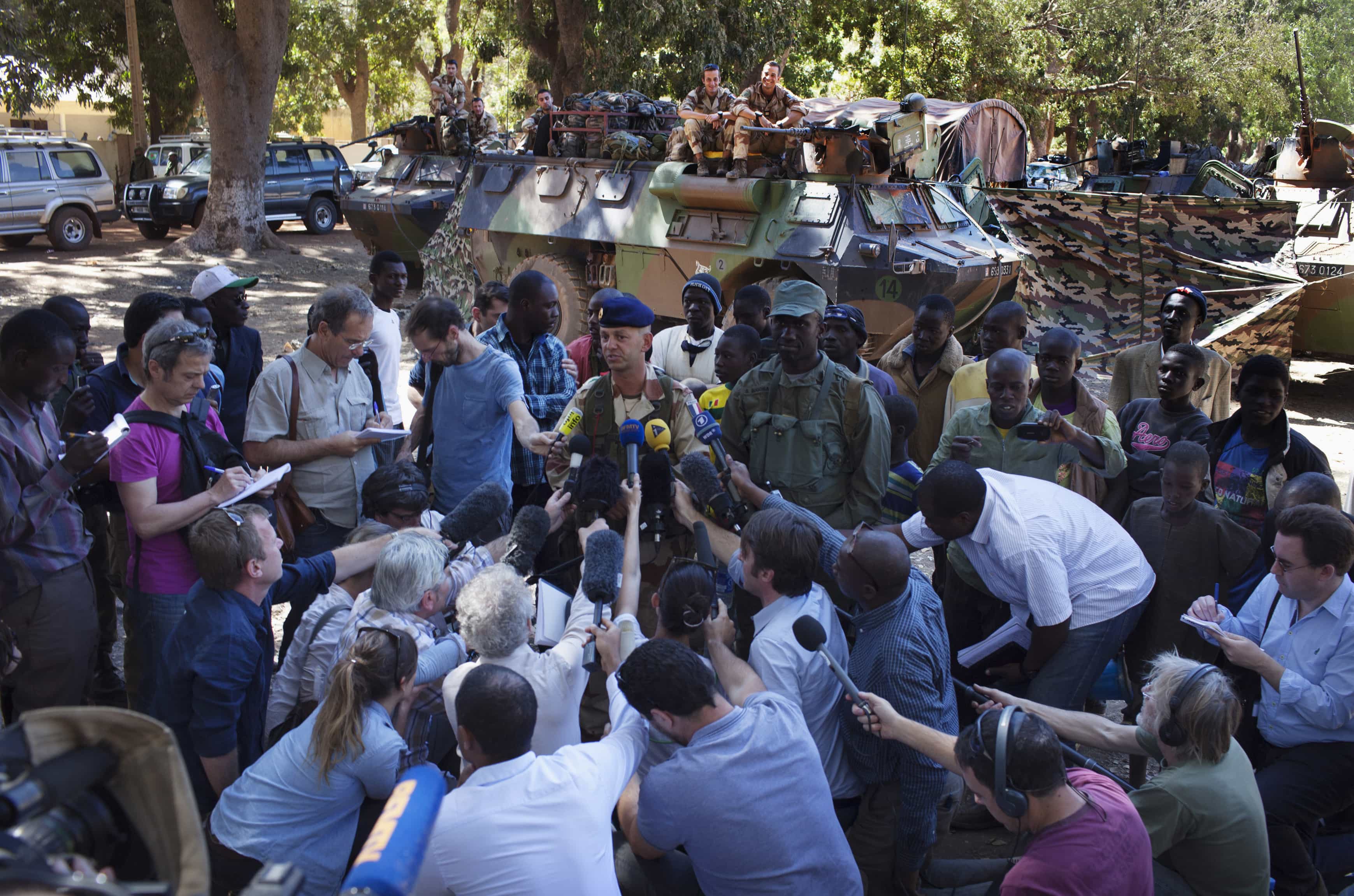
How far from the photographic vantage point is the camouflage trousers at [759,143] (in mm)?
10289

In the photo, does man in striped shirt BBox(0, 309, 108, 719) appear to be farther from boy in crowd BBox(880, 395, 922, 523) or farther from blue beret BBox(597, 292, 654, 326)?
boy in crowd BBox(880, 395, 922, 523)

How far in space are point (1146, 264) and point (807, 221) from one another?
10.8 ft

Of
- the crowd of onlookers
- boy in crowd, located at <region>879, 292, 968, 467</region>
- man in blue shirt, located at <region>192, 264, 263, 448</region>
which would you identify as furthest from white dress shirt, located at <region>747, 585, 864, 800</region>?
man in blue shirt, located at <region>192, 264, 263, 448</region>

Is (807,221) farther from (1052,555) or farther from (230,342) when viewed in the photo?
(1052,555)

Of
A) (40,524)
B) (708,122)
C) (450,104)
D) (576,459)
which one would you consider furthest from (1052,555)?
(450,104)

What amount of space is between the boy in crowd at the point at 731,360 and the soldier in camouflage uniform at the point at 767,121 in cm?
573

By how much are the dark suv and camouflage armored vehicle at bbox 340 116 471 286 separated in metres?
5.92

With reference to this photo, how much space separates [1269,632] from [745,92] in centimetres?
818

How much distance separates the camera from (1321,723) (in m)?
3.36

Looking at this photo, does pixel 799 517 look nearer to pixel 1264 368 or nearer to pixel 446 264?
pixel 1264 368

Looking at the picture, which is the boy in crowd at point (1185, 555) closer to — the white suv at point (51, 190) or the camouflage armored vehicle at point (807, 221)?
the camouflage armored vehicle at point (807, 221)

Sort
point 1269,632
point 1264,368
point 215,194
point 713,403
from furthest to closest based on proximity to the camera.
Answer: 1. point 215,194
2. point 713,403
3. point 1264,368
4. point 1269,632

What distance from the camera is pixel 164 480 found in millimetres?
3869

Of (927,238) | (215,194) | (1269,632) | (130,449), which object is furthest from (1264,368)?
(215,194)
